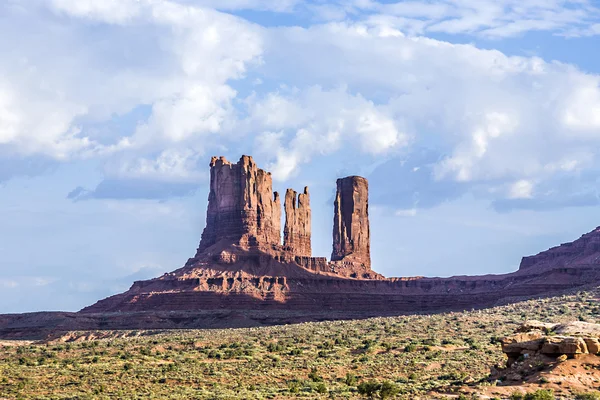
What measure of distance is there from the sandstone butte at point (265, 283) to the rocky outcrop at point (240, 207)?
5.7 inches

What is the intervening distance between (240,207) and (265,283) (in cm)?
1578

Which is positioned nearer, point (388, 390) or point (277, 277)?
point (388, 390)

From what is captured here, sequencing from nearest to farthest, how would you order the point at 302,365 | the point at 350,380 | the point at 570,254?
the point at 350,380
the point at 302,365
the point at 570,254

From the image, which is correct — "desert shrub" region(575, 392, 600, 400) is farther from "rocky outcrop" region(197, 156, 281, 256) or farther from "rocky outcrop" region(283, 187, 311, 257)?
"rocky outcrop" region(283, 187, 311, 257)

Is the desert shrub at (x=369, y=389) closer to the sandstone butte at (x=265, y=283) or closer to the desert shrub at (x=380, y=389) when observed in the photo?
the desert shrub at (x=380, y=389)

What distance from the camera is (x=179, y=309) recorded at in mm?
152875

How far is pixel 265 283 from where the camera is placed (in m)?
161

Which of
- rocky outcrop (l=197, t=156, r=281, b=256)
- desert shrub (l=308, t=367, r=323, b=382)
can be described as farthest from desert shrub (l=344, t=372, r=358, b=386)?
rocky outcrop (l=197, t=156, r=281, b=256)

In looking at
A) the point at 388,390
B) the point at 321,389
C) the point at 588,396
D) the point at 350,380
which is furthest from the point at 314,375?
the point at 588,396

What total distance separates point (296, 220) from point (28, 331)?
54903mm

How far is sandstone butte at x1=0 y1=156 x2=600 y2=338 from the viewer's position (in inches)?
5817

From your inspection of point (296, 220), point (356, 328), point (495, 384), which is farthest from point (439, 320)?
point (296, 220)

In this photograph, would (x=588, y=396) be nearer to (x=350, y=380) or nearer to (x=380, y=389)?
(x=380, y=389)

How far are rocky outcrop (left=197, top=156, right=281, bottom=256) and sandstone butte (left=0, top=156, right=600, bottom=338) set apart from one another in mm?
144
